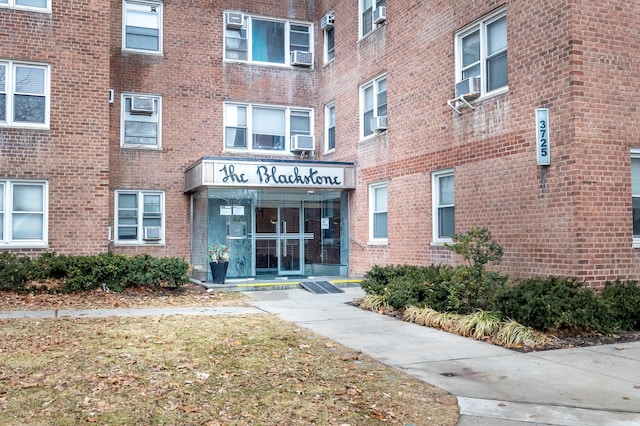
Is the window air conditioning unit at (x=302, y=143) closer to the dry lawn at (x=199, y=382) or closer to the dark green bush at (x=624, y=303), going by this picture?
the dry lawn at (x=199, y=382)

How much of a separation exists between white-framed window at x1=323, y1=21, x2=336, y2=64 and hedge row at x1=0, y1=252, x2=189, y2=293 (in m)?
8.92

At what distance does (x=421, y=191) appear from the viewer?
1469 centimetres

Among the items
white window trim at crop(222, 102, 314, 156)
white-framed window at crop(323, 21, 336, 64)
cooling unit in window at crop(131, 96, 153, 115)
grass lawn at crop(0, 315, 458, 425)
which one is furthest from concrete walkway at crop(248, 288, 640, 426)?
white-framed window at crop(323, 21, 336, 64)

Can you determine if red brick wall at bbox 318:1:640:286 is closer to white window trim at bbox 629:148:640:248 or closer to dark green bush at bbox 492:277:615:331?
white window trim at bbox 629:148:640:248

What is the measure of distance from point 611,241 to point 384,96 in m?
8.11

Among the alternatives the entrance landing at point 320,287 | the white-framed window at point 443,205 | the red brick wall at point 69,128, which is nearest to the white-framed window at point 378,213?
the entrance landing at point 320,287

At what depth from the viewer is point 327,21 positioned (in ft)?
65.1

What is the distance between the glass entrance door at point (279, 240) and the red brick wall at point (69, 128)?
4.38 meters

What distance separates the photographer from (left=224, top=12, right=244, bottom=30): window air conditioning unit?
19578mm

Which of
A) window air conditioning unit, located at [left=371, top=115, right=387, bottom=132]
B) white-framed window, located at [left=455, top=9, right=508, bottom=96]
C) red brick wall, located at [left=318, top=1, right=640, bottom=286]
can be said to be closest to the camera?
red brick wall, located at [left=318, top=1, right=640, bottom=286]

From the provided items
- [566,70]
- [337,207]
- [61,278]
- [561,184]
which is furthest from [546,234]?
[61,278]

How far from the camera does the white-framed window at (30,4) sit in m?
15.3

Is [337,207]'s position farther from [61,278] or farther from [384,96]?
[61,278]

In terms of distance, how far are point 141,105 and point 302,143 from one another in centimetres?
515
